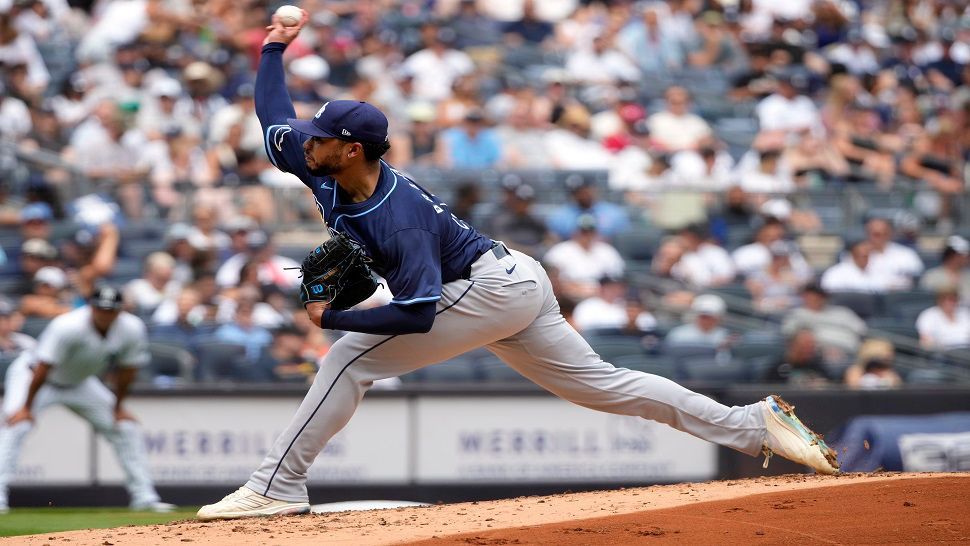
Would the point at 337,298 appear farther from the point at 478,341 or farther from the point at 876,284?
the point at 876,284

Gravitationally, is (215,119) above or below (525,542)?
above

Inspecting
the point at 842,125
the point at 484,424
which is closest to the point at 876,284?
the point at 842,125

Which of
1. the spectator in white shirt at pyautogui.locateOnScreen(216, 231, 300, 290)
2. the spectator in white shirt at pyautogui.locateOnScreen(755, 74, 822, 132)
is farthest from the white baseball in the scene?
the spectator in white shirt at pyautogui.locateOnScreen(755, 74, 822, 132)

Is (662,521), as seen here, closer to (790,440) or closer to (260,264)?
(790,440)

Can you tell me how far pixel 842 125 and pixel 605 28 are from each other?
122 inches

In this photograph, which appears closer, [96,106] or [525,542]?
[525,542]

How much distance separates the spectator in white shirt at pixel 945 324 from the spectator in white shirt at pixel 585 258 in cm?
268

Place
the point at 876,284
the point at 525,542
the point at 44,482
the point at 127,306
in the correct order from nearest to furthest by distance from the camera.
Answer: the point at 525,542 < the point at 44,482 < the point at 127,306 < the point at 876,284

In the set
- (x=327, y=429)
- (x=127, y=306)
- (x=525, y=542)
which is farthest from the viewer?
(x=127, y=306)

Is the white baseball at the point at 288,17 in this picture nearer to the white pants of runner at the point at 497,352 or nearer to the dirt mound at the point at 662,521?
the white pants of runner at the point at 497,352

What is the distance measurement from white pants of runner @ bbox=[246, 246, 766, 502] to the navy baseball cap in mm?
667

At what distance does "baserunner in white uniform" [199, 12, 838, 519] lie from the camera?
4891 millimetres

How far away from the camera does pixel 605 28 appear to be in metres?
15.4

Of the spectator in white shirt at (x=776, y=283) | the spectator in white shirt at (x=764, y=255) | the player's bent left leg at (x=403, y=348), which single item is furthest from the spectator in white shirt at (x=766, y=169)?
the player's bent left leg at (x=403, y=348)
